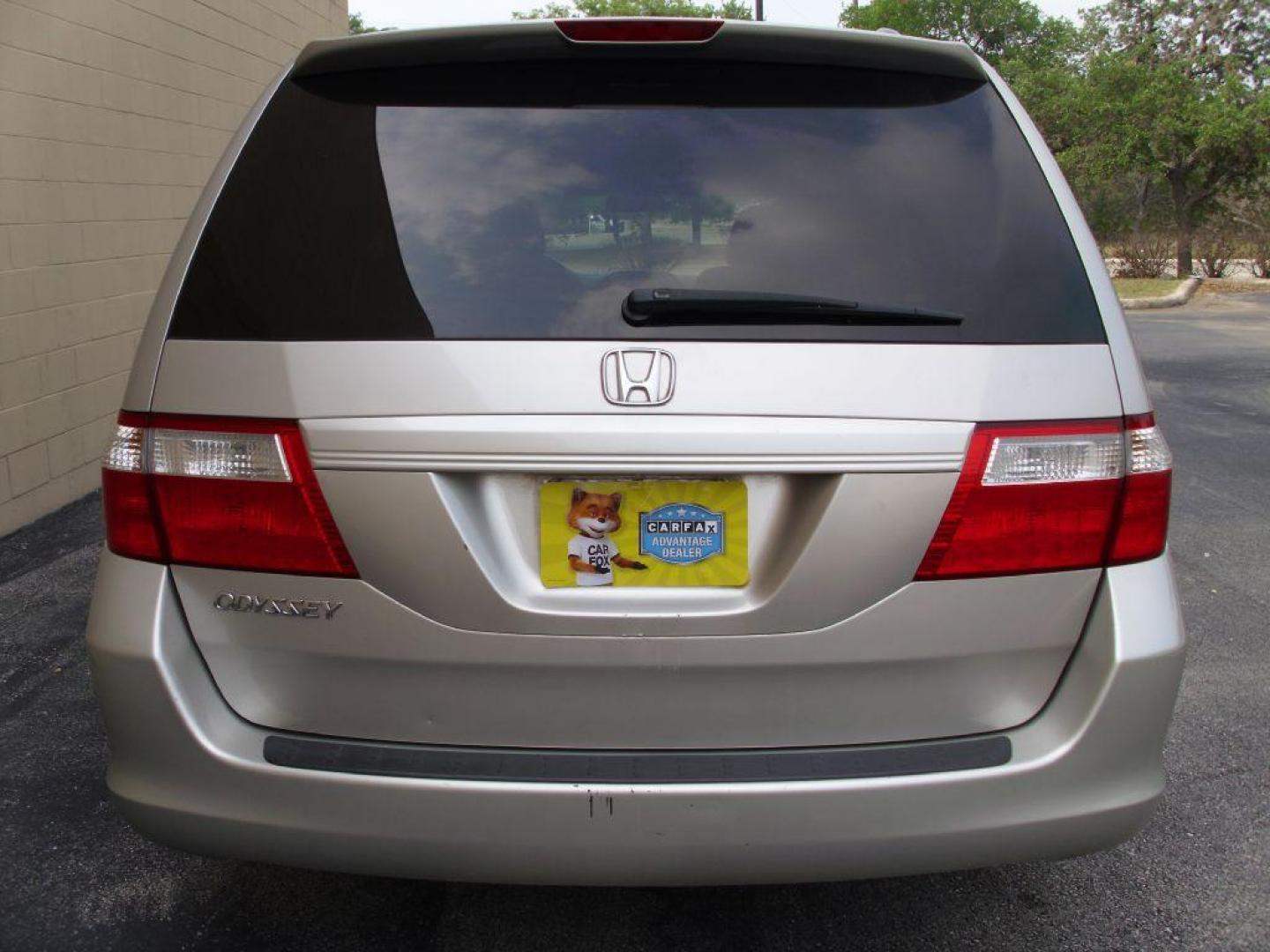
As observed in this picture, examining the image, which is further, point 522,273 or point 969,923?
point 969,923

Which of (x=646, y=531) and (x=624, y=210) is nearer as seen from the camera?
(x=646, y=531)

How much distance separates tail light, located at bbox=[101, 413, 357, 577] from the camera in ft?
6.61

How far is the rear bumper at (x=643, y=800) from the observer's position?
200cm

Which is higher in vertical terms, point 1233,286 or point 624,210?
point 624,210

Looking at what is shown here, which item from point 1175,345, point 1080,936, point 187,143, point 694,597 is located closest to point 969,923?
point 1080,936

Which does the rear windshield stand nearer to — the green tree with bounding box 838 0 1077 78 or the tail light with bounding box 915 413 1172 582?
the tail light with bounding box 915 413 1172 582

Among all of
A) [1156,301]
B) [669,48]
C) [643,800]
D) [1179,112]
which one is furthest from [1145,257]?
[643,800]

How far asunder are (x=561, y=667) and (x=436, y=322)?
0.62 m

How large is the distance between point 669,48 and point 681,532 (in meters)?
0.92

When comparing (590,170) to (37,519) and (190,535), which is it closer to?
(190,535)

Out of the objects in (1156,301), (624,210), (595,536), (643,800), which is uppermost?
(624,210)

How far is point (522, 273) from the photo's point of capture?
206 centimetres

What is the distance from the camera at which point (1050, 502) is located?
2.04m

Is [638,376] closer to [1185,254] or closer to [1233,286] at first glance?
[1233,286]
